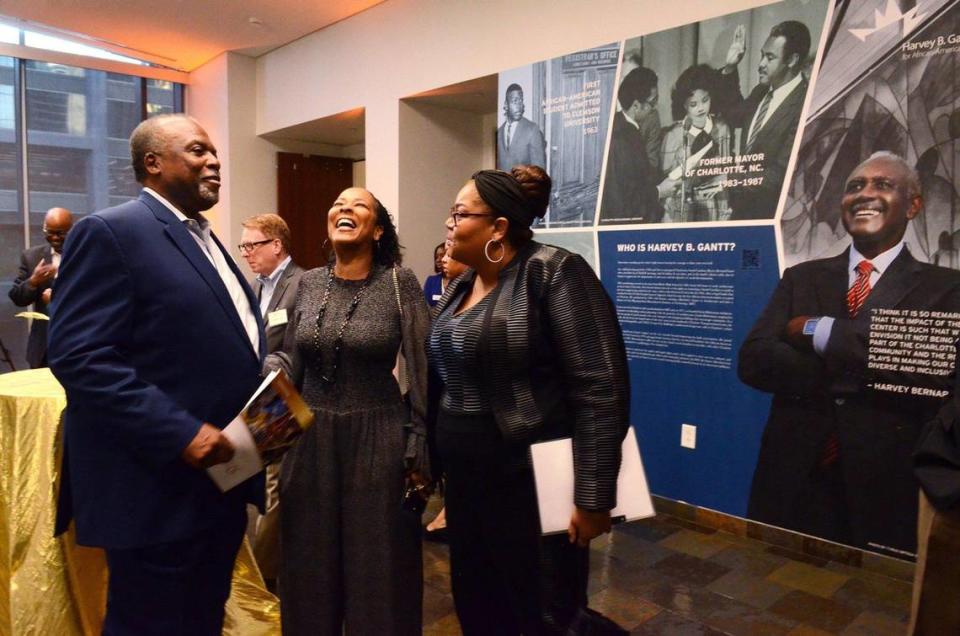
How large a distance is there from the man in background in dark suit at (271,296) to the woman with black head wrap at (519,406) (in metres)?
0.79

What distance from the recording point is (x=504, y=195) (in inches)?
66.0

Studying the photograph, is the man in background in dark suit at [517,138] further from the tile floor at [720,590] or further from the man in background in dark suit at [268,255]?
the tile floor at [720,590]

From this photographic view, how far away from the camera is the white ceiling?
5785 millimetres

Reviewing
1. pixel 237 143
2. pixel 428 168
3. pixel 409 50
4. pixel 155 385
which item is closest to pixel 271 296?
pixel 155 385

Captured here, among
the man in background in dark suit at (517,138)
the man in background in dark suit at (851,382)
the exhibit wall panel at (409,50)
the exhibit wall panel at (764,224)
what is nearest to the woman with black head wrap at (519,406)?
the exhibit wall panel at (764,224)

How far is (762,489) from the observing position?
337 cm

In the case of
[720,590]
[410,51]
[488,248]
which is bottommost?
[720,590]

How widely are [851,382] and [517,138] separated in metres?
2.55

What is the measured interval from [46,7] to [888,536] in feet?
24.0

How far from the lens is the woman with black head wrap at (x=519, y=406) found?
4.95ft

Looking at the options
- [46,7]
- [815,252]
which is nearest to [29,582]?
[815,252]

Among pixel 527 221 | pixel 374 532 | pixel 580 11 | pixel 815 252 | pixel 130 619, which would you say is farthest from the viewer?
pixel 580 11

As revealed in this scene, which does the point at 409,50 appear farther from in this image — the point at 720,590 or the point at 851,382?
the point at 720,590

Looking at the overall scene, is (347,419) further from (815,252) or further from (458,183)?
(458,183)
